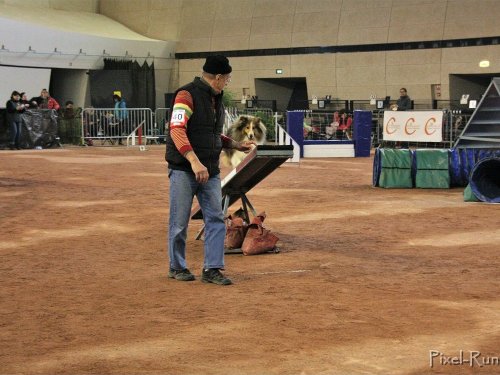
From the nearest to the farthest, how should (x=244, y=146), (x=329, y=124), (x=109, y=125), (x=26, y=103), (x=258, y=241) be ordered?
1. (x=244, y=146)
2. (x=258, y=241)
3. (x=26, y=103)
4. (x=329, y=124)
5. (x=109, y=125)

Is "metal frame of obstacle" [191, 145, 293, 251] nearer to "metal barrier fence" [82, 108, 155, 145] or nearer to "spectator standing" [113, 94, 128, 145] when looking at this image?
"metal barrier fence" [82, 108, 155, 145]

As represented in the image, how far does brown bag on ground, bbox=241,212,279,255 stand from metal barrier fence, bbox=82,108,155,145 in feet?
92.2

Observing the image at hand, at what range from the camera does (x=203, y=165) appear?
948 cm

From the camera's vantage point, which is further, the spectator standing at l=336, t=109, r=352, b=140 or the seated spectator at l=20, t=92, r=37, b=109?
the spectator standing at l=336, t=109, r=352, b=140

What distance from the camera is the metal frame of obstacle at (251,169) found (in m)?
10.5

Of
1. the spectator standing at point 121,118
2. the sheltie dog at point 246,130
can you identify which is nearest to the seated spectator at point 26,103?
the spectator standing at point 121,118

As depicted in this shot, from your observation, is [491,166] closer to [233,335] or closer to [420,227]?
[420,227]

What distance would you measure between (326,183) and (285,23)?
1103 inches

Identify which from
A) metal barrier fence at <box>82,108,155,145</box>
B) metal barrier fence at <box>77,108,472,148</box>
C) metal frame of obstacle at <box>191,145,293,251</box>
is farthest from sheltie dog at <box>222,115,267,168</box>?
metal barrier fence at <box>82,108,155,145</box>

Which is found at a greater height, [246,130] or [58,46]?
[58,46]

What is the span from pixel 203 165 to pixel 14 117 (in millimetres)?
26465

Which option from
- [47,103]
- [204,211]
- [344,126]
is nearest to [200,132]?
[204,211]

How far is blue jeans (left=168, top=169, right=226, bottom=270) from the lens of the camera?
9469mm

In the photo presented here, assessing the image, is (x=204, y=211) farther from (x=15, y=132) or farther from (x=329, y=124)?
(x=329, y=124)
